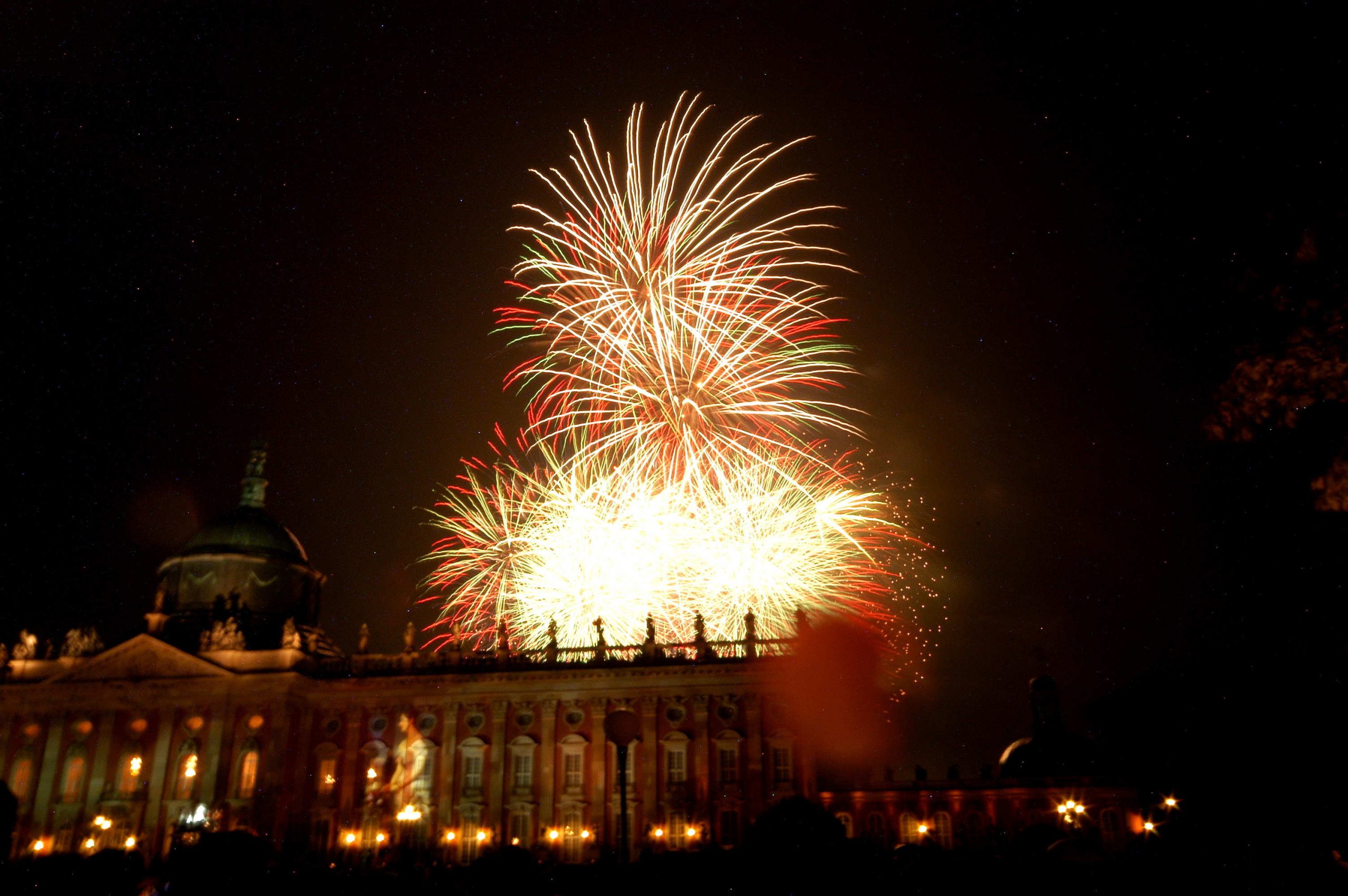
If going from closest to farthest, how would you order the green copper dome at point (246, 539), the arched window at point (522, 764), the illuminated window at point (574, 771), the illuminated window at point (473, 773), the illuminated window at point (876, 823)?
the illuminated window at point (876, 823) < the illuminated window at point (574, 771) < the arched window at point (522, 764) < the illuminated window at point (473, 773) < the green copper dome at point (246, 539)

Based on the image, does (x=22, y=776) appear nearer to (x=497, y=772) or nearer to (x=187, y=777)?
(x=187, y=777)

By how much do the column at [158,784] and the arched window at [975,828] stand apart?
35177mm

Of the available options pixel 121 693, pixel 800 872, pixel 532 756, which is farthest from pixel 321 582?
pixel 800 872

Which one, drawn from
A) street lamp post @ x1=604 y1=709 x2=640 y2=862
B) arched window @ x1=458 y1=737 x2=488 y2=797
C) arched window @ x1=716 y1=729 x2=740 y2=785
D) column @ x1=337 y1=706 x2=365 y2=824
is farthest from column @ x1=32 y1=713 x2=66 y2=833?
street lamp post @ x1=604 y1=709 x2=640 y2=862

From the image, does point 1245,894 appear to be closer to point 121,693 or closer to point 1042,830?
point 1042,830

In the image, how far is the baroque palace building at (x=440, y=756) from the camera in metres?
41.1

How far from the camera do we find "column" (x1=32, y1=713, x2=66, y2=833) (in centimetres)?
4631

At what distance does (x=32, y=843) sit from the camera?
45.5 meters

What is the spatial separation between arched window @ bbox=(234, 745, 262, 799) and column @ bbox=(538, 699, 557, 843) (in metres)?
13.5

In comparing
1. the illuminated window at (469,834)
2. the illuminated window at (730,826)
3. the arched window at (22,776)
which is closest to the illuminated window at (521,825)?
the illuminated window at (469,834)

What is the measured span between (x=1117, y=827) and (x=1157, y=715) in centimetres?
3342

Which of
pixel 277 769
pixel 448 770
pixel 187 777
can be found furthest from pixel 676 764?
pixel 187 777

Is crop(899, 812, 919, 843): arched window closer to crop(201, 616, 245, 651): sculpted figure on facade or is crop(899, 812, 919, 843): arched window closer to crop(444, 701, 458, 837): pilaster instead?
crop(444, 701, 458, 837): pilaster

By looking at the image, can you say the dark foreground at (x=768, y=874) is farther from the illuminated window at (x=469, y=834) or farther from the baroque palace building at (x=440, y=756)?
the illuminated window at (x=469, y=834)
